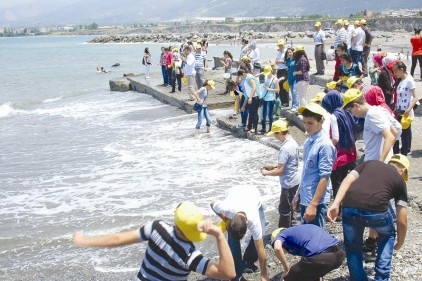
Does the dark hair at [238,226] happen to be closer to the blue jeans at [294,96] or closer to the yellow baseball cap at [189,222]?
the yellow baseball cap at [189,222]

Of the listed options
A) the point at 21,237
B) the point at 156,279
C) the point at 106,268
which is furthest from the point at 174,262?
the point at 21,237

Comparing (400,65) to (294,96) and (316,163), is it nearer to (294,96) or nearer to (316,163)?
(316,163)

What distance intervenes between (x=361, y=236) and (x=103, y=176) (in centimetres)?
722

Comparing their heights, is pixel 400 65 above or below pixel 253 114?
above

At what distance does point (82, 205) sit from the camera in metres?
9.17

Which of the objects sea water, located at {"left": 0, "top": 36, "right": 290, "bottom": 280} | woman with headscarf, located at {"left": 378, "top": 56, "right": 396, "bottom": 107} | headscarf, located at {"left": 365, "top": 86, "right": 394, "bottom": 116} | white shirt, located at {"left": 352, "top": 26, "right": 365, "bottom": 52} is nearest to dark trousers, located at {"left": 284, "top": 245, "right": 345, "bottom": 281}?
headscarf, located at {"left": 365, "top": 86, "right": 394, "bottom": 116}

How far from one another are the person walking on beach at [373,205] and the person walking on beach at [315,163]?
1.79ft

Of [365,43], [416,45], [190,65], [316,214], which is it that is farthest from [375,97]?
[190,65]

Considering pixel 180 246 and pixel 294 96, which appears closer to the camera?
pixel 180 246

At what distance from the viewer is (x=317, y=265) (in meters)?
4.80

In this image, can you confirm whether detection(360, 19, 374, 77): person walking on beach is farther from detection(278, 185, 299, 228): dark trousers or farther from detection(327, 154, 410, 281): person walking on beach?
detection(327, 154, 410, 281): person walking on beach

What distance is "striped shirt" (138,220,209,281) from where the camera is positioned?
3697mm

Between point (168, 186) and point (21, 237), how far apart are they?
116 inches

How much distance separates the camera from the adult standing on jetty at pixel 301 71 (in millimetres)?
11875
